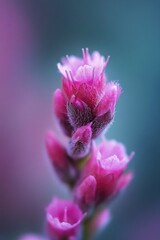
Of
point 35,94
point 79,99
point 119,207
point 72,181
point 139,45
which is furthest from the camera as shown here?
point 139,45

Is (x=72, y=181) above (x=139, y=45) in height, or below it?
below

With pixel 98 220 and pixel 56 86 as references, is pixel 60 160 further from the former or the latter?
pixel 56 86

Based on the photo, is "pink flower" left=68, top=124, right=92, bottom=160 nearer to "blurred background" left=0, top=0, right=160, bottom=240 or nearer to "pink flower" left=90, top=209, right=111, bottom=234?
"pink flower" left=90, top=209, right=111, bottom=234

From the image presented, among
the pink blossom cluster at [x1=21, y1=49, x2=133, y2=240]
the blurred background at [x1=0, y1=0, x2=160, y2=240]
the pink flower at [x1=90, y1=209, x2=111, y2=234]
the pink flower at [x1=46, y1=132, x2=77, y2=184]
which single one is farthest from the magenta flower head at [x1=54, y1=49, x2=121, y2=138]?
the blurred background at [x1=0, y1=0, x2=160, y2=240]

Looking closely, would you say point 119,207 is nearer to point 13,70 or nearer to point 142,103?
point 142,103

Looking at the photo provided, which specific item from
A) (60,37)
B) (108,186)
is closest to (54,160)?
(108,186)

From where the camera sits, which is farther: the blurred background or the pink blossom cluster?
the blurred background

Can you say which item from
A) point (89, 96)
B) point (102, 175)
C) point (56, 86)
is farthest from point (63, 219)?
point (56, 86)

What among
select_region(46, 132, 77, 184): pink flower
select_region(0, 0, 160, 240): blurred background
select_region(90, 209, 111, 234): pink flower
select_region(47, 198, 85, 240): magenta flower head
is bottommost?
select_region(47, 198, 85, 240): magenta flower head

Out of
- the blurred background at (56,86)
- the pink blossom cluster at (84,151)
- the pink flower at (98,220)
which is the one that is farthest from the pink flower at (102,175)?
the blurred background at (56,86)
